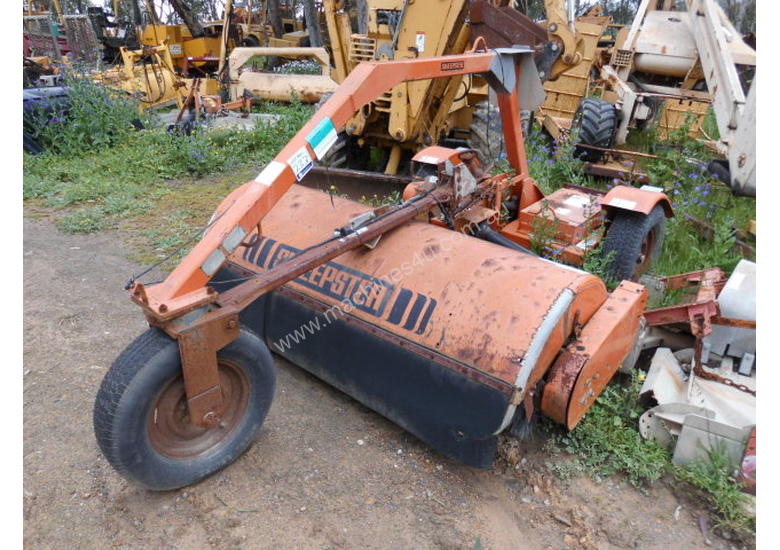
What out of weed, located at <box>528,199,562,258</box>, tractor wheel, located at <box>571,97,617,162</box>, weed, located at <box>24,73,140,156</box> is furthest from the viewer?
weed, located at <box>24,73,140,156</box>

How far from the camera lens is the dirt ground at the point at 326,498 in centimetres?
219

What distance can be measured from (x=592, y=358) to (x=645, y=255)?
1.84m

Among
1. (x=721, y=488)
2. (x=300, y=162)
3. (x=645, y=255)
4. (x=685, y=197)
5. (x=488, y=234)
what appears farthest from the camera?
(x=685, y=197)

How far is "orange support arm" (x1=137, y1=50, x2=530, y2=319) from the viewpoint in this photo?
1985 mm

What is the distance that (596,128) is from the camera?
5.99m

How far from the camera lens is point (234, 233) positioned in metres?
2.07

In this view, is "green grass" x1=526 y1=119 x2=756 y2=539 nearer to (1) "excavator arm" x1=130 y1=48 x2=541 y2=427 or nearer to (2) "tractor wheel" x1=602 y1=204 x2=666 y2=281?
(2) "tractor wheel" x1=602 y1=204 x2=666 y2=281

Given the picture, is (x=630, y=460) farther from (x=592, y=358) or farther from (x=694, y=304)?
(x=694, y=304)

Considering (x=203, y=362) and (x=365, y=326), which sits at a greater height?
(x=203, y=362)

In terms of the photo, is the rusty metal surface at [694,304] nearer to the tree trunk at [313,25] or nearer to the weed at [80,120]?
the weed at [80,120]

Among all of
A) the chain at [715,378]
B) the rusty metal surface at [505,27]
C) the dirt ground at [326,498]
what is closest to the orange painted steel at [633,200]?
the chain at [715,378]

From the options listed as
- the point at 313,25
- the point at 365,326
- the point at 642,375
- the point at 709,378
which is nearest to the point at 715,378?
the point at 709,378

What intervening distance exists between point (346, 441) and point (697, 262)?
3155 mm

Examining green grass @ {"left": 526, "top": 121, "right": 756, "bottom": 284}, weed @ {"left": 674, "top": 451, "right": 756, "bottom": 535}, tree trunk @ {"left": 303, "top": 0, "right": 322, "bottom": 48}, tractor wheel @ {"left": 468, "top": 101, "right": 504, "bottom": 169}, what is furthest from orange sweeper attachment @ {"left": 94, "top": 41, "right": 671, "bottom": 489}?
tree trunk @ {"left": 303, "top": 0, "right": 322, "bottom": 48}
